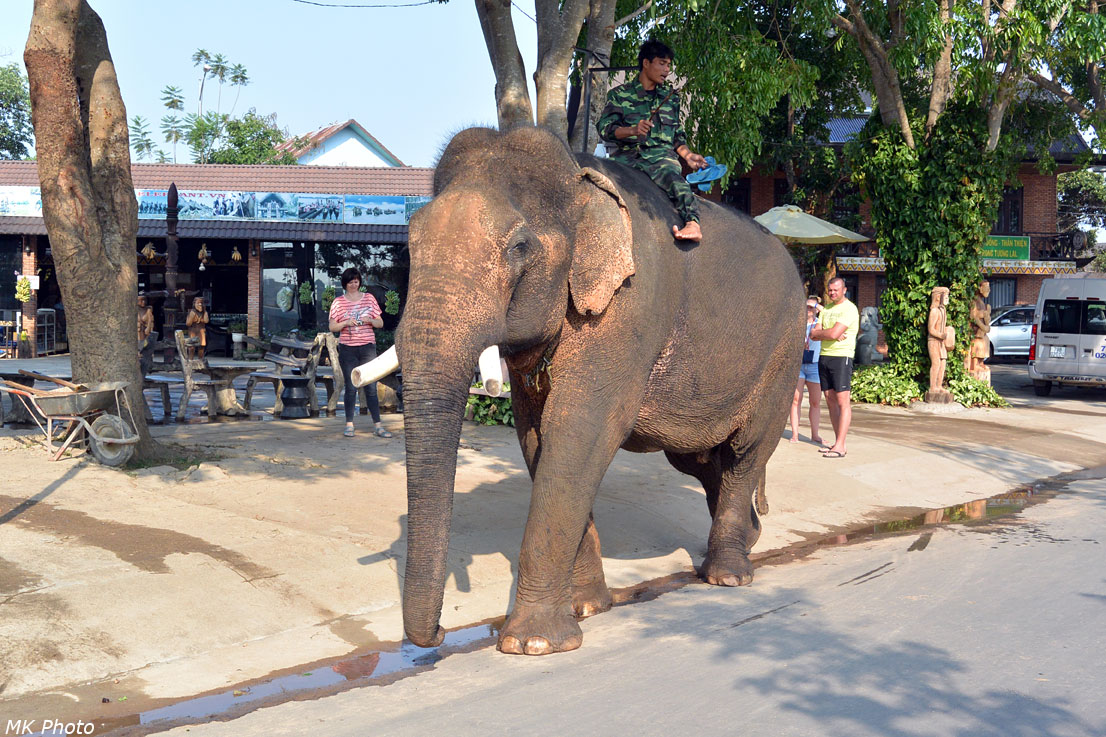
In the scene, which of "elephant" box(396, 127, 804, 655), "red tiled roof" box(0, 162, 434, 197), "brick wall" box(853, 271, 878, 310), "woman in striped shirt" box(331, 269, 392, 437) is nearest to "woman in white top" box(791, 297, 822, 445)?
"woman in striped shirt" box(331, 269, 392, 437)

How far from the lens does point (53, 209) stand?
855 cm

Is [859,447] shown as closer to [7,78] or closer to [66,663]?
[66,663]

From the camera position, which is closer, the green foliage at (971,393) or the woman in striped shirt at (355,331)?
the woman in striped shirt at (355,331)

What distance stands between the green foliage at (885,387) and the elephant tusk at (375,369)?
13901 millimetres

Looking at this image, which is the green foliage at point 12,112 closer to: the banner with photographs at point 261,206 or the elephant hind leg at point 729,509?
the banner with photographs at point 261,206

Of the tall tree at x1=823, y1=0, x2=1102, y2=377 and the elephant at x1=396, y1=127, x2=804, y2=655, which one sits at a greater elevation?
the tall tree at x1=823, y1=0, x2=1102, y2=377

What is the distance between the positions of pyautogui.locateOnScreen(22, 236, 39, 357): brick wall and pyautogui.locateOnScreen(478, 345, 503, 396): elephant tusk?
25.4 metres

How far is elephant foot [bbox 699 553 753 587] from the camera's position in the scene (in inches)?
251

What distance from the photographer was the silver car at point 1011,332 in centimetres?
2981

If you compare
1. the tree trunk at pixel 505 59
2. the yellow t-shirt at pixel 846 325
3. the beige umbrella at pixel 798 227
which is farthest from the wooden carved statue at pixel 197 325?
the yellow t-shirt at pixel 846 325

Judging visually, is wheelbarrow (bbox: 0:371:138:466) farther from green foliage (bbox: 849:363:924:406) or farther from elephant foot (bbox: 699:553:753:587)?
green foliage (bbox: 849:363:924:406)

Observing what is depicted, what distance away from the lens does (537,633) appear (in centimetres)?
495

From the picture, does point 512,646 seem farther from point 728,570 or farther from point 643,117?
point 643,117

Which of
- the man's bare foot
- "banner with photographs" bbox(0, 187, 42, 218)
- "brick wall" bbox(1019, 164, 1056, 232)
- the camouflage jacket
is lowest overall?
the man's bare foot
